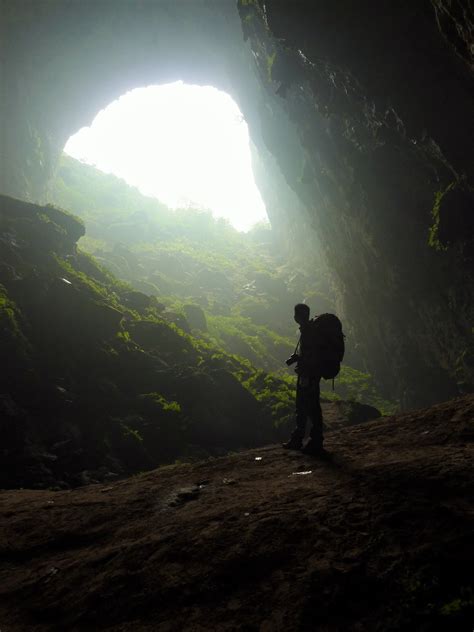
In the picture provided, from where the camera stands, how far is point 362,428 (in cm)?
920

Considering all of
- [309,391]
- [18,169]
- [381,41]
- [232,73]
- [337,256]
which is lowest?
[309,391]

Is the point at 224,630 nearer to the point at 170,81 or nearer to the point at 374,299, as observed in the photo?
the point at 374,299

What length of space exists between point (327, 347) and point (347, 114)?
1713 cm

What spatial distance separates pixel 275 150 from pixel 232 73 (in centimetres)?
1224

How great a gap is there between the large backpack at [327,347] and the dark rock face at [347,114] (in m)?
7.98

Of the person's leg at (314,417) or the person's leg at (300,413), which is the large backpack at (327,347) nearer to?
the person's leg at (314,417)

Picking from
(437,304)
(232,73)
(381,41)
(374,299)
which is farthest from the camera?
(232,73)

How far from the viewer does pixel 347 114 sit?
1961 cm

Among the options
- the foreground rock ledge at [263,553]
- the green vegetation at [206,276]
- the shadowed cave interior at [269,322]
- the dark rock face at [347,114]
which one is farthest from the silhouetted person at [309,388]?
the dark rock face at [347,114]

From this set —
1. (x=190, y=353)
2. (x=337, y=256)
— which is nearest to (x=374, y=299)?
(x=337, y=256)

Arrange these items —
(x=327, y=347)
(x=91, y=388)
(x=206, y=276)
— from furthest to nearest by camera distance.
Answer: (x=206, y=276) → (x=91, y=388) → (x=327, y=347)

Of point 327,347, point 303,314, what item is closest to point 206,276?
point 303,314

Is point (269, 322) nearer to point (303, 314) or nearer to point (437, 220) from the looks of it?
point (437, 220)

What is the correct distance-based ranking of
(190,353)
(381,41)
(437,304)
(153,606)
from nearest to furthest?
(153,606) → (381,41) → (190,353) → (437,304)
